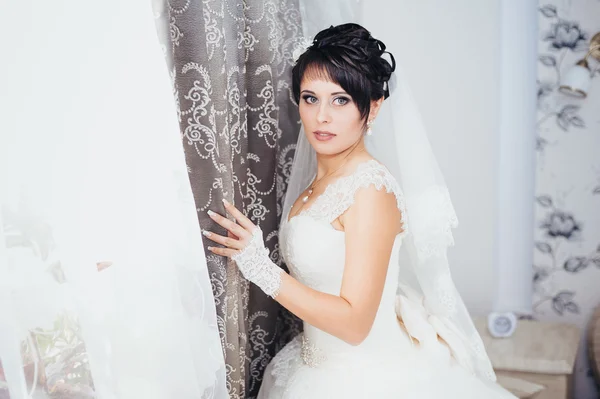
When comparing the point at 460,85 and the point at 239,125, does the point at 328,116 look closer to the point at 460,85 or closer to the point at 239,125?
the point at 239,125

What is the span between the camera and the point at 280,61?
1.84 meters

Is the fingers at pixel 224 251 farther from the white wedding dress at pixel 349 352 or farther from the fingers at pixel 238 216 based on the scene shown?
the white wedding dress at pixel 349 352

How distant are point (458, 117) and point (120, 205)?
195 cm

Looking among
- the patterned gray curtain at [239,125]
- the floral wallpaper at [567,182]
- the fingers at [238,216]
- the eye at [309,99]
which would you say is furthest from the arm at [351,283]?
the floral wallpaper at [567,182]

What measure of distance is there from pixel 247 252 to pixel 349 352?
0.47m

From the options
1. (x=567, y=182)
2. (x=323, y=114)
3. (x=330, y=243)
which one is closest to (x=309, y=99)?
(x=323, y=114)

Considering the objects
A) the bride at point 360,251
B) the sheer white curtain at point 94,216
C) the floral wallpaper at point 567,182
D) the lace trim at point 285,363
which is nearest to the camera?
the sheer white curtain at point 94,216

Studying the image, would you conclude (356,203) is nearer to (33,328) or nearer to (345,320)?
(345,320)

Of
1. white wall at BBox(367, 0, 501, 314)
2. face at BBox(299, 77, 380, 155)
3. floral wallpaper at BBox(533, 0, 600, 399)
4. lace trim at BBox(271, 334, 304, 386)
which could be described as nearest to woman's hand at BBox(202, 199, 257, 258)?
face at BBox(299, 77, 380, 155)

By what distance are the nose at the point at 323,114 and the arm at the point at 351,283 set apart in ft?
0.96

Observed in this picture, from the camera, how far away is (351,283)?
1.44m

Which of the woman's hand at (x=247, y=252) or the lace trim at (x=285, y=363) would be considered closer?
the woman's hand at (x=247, y=252)

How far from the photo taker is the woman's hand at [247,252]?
1.44m

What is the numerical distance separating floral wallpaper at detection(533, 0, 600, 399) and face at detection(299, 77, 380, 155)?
127cm
